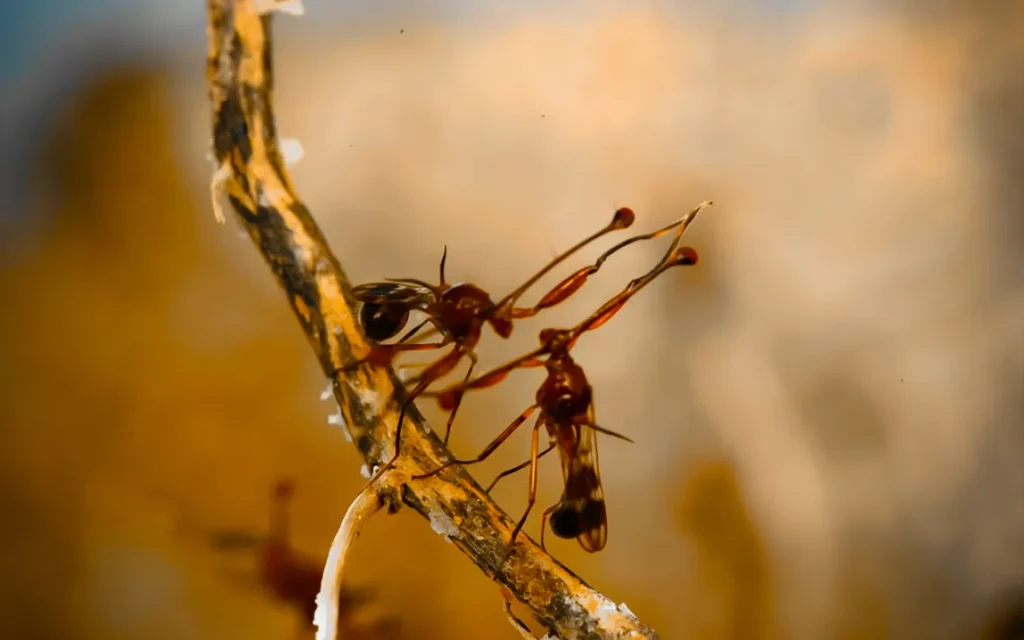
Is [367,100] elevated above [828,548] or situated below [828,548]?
above

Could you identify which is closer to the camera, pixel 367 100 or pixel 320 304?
pixel 320 304

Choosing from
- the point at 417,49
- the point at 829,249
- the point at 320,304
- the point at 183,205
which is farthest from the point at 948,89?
the point at 183,205

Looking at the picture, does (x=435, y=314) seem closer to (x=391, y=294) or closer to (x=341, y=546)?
(x=391, y=294)

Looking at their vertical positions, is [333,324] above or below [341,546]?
above

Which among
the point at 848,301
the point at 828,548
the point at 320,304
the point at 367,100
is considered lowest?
the point at 828,548

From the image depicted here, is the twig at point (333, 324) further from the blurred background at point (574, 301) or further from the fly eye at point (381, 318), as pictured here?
the blurred background at point (574, 301)

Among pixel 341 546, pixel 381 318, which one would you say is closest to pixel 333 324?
pixel 381 318

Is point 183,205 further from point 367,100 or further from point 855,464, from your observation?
point 855,464
